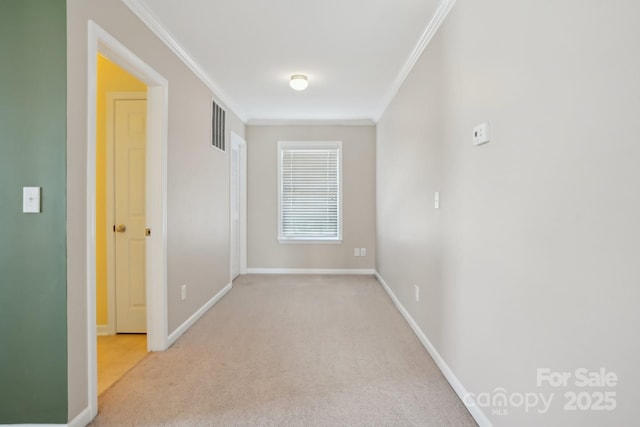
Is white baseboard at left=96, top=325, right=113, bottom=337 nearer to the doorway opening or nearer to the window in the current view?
the doorway opening

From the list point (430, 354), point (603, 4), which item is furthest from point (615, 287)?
point (430, 354)

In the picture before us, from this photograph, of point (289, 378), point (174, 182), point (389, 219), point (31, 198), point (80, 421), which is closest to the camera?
point (31, 198)

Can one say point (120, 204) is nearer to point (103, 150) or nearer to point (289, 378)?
point (103, 150)

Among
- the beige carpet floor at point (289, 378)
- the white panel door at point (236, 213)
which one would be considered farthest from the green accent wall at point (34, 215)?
the white panel door at point (236, 213)

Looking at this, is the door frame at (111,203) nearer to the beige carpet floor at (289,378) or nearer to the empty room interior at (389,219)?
the empty room interior at (389,219)

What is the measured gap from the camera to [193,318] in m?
3.48

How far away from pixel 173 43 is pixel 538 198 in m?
3.01

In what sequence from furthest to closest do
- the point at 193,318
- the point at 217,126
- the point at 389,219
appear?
the point at 389,219 < the point at 217,126 < the point at 193,318

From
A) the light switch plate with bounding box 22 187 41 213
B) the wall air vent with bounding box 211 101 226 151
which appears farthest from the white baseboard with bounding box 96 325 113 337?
the wall air vent with bounding box 211 101 226 151

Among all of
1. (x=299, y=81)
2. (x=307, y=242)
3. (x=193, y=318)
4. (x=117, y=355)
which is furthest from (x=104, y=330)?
(x=307, y=242)

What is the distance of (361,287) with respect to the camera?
5.08 m

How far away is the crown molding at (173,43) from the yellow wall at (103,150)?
0.49 meters

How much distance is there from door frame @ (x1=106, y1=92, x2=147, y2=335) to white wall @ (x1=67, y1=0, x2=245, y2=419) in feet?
1.77

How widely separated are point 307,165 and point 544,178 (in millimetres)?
4875
